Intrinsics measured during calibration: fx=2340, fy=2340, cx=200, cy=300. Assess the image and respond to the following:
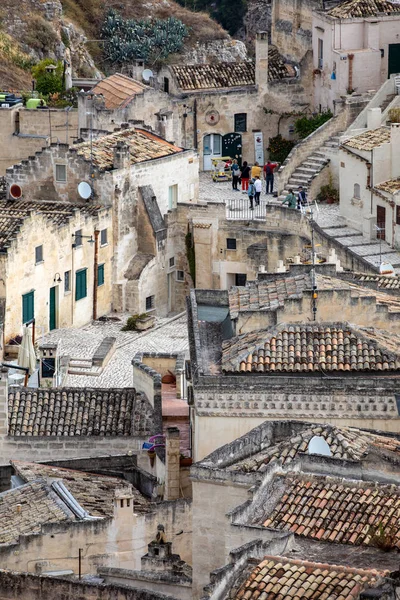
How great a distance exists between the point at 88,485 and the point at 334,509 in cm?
1485

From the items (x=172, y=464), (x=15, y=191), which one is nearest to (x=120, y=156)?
(x=15, y=191)

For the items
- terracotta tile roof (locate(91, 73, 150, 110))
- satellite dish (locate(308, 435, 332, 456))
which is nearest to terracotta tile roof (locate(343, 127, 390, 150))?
terracotta tile roof (locate(91, 73, 150, 110))

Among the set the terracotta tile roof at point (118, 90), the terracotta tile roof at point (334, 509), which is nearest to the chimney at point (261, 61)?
the terracotta tile roof at point (118, 90)

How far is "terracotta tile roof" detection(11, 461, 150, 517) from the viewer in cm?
5825

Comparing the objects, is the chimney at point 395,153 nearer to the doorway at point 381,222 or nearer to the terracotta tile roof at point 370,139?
the terracotta tile roof at point 370,139

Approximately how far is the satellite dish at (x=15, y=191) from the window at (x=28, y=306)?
7783 millimetres

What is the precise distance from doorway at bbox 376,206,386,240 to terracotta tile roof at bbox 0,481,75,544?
2951 centimetres

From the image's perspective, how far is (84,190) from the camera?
88.5 meters

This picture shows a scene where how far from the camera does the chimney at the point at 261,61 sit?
10125 centimetres

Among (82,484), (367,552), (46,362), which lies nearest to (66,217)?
(46,362)

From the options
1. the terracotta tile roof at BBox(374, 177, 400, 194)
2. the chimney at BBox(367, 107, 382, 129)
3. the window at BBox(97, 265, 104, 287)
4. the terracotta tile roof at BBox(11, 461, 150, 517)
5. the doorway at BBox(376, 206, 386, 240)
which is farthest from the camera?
the chimney at BBox(367, 107, 382, 129)

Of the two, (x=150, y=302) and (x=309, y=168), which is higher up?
(x=309, y=168)

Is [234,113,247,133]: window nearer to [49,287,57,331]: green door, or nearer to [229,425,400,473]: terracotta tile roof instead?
[49,287,57,331]: green door

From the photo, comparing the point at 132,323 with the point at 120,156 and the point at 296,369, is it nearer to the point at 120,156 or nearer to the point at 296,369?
the point at 120,156
